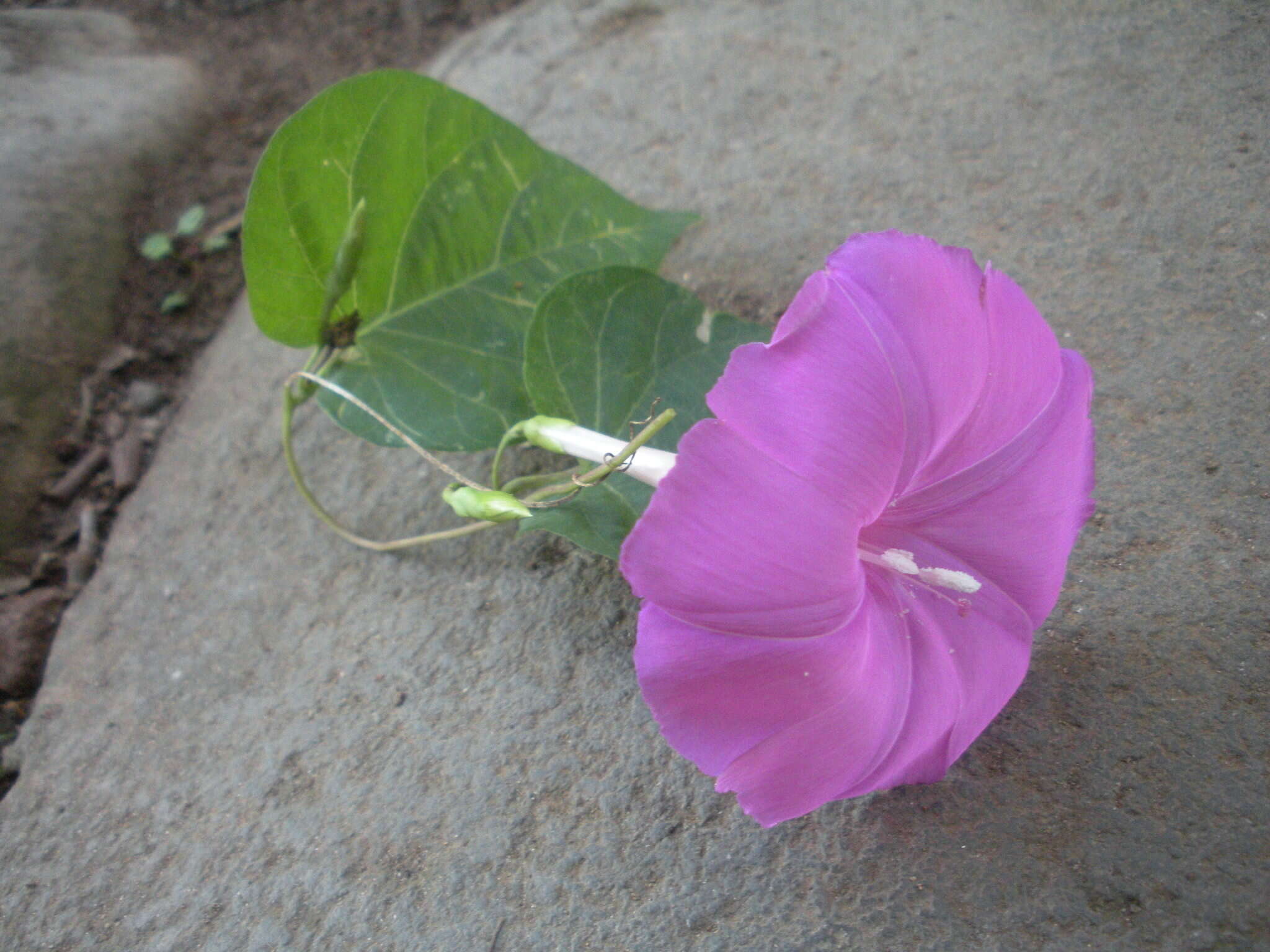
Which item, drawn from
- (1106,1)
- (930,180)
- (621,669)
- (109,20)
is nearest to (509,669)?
(621,669)

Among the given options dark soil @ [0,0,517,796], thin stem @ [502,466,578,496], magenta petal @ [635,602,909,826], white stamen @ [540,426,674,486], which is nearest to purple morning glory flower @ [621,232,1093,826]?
magenta petal @ [635,602,909,826]

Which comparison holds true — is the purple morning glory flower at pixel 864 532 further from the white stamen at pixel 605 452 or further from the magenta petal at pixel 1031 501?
the white stamen at pixel 605 452

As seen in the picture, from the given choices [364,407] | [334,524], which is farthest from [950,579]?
[334,524]

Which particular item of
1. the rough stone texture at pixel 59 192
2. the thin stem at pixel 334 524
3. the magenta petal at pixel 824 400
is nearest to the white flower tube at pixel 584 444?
the magenta petal at pixel 824 400

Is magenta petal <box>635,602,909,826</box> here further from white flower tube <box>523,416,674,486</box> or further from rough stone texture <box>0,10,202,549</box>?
rough stone texture <box>0,10,202,549</box>

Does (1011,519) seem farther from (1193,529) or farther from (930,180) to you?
(930,180)

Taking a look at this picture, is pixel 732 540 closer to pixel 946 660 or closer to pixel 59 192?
pixel 946 660
